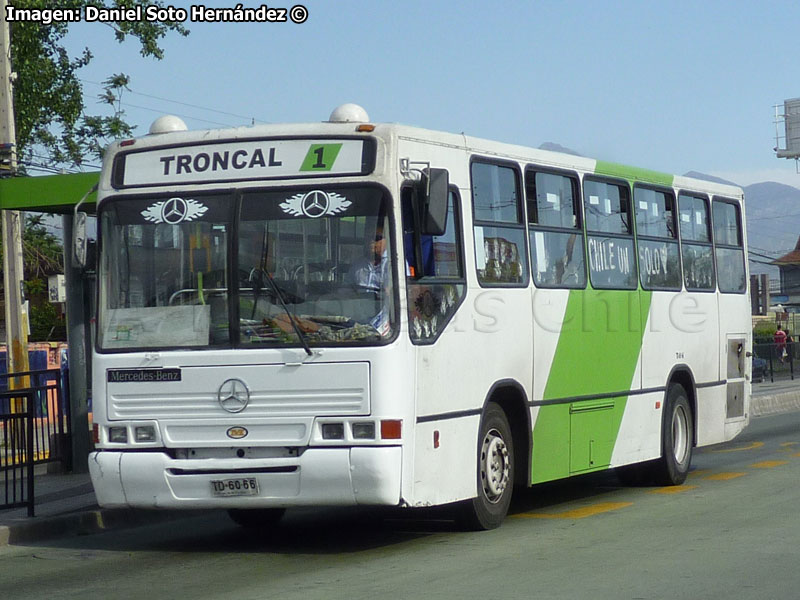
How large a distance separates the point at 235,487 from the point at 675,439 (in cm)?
623

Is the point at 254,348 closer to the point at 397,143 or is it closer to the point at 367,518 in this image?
the point at 397,143

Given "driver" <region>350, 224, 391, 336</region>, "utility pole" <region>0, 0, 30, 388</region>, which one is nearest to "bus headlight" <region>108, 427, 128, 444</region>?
"driver" <region>350, 224, 391, 336</region>

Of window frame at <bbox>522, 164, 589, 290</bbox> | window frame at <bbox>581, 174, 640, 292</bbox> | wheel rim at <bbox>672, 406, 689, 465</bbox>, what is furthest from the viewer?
wheel rim at <bbox>672, 406, 689, 465</bbox>

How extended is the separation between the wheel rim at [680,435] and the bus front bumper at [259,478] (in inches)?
225

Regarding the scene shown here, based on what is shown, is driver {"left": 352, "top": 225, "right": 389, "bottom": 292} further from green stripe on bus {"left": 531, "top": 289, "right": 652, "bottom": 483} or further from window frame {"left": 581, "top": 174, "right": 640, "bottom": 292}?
window frame {"left": 581, "top": 174, "right": 640, "bottom": 292}

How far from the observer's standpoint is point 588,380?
12453mm

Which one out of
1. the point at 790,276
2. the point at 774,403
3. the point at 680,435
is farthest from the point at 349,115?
the point at 790,276

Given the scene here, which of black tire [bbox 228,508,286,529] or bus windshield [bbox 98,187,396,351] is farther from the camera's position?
black tire [bbox 228,508,286,529]

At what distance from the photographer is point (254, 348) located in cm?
973

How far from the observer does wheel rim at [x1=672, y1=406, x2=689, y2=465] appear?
14320 mm

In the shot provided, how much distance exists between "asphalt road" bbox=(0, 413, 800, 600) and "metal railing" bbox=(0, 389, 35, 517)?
0.80m

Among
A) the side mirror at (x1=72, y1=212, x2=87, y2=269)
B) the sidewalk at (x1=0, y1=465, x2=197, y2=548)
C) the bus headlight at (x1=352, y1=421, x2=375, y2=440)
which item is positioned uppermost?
the side mirror at (x1=72, y1=212, x2=87, y2=269)

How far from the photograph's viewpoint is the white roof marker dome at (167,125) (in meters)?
10.7

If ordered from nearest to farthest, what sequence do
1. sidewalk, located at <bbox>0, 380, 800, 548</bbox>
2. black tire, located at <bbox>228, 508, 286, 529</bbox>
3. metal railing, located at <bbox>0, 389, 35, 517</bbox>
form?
sidewalk, located at <bbox>0, 380, 800, 548</bbox> → black tire, located at <bbox>228, 508, 286, 529</bbox> → metal railing, located at <bbox>0, 389, 35, 517</bbox>
